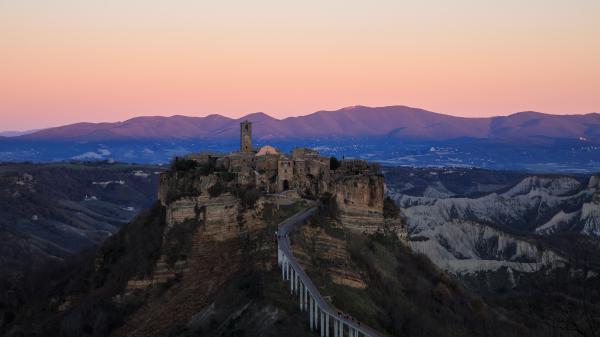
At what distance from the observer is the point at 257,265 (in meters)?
46.4

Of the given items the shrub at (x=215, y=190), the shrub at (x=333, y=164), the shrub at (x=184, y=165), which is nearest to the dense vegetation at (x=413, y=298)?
the shrub at (x=215, y=190)

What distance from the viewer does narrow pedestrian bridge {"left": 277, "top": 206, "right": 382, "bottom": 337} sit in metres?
37.4

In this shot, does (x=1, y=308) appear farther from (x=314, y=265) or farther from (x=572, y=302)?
(x=572, y=302)

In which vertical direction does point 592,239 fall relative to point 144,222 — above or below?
below

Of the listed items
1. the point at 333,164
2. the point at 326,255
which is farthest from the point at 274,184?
the point at 326,255

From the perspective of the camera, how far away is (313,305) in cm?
3997

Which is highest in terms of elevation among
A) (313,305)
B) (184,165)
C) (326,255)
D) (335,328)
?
(184,165)

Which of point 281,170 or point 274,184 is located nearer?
point 274,184

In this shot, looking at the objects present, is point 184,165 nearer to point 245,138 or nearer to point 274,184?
point 245,138

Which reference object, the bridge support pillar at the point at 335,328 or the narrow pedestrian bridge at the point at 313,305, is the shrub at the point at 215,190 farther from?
the bridge support pillar at the point at 335,328

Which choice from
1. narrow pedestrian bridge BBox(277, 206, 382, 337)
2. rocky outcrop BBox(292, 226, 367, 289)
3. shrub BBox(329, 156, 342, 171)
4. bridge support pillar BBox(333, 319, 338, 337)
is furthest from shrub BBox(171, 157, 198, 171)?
bridge support pillar BBox(333, 319, 338, 337)

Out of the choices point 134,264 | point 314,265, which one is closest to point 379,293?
point 314,265

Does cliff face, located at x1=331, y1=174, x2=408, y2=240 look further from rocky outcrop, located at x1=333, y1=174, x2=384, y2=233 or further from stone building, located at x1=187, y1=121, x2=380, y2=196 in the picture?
stone building, located at x1=187, y1=121, x2=380, y2=196

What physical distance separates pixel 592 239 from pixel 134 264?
79.9 meters
